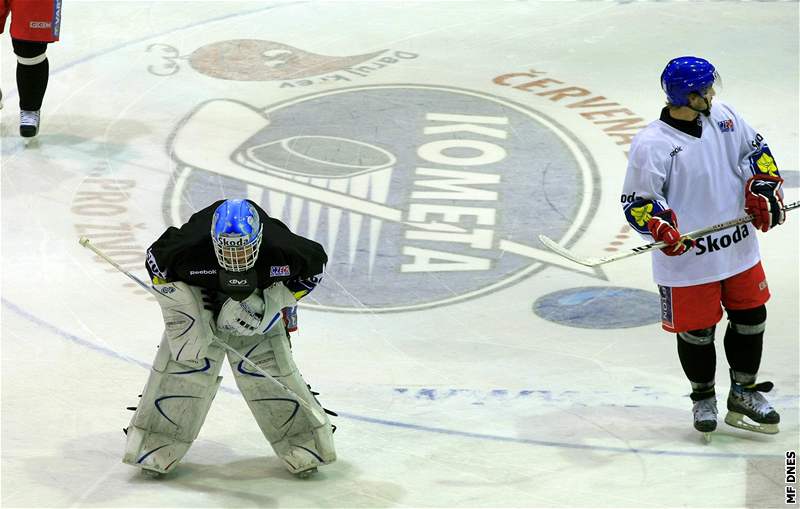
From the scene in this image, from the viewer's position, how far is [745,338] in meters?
5.61

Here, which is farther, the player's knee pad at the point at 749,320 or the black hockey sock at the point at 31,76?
the black hockey sock at the point at 31,76

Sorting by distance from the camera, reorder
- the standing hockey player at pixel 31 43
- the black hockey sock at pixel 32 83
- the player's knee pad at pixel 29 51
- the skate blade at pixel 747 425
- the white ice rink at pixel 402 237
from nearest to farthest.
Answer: the white ice rink at pixel 402 237 → the skate blade at pixel 747 425 → the standing hockey player at pixel 31 43 → the player's knee pad at pixel 29 51 → the black hockey sock at pixel 32 83

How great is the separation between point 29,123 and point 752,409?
240 inches

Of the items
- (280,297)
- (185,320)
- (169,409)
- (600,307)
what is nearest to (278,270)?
(280,297)

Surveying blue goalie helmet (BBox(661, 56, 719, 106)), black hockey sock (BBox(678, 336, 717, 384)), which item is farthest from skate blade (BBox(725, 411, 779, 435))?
blue goalie helmet (BBox(661, 56, 719, 106))

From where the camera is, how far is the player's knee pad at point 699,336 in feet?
18.2

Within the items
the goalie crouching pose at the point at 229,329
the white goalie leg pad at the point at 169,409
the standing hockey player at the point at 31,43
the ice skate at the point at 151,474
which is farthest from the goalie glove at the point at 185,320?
the standing hockey player at the point at 31,43

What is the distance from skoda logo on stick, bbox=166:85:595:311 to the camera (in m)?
8.20

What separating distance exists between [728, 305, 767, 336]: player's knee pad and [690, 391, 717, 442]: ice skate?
0.30 metres

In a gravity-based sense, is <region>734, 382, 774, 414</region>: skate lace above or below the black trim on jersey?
below

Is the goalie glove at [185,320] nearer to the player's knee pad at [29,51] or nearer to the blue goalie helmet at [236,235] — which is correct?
the blue goalie helmet at [236,235]

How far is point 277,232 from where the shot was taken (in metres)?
5.21

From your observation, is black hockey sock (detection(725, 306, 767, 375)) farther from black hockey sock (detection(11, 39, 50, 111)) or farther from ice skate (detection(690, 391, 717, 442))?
black hockey sock (detection(11, 39, 50, 111))

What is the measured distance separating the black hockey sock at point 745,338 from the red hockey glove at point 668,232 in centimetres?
48
